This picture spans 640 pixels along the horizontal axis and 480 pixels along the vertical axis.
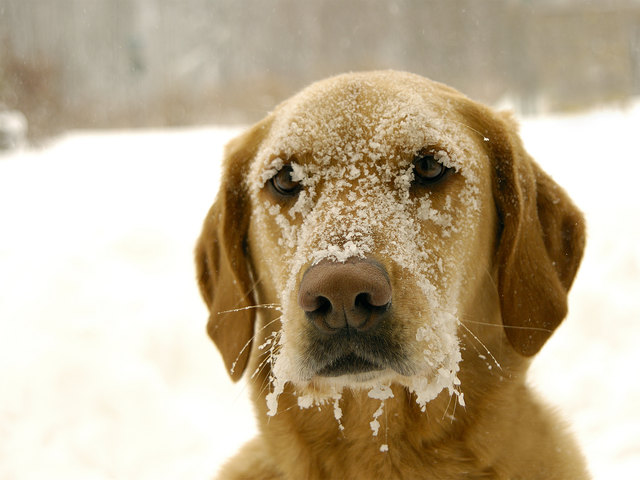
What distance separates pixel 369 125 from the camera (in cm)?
236

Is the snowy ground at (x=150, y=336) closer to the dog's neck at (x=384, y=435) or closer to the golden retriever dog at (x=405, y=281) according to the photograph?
the golden retriever dog at (x=405, y=281)

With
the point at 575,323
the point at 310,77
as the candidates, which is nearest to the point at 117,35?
the point at 310,77

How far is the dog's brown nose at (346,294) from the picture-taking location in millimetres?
1716

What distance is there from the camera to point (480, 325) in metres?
2.53

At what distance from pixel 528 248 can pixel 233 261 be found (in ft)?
4.33

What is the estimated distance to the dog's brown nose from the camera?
1716mm

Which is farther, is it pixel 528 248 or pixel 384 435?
pixel 528 248

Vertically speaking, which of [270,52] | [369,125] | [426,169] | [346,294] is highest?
[270,52]

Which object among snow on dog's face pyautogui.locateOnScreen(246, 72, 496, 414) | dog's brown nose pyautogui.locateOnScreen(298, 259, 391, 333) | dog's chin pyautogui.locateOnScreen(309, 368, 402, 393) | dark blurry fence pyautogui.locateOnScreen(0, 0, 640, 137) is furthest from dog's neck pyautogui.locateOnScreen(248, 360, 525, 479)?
dark blurry fence pyautogui.locateOnScreen(0, 0, 640, 137)

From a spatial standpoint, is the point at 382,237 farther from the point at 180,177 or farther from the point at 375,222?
the point at 180,177

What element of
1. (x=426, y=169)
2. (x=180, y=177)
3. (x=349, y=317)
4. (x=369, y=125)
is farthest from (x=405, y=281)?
(x=180, y=177)

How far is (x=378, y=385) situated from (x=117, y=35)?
841 centimetres

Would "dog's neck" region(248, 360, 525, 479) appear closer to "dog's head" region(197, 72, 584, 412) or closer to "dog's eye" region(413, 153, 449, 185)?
"dog's head" region(197, 72, 584, 412)

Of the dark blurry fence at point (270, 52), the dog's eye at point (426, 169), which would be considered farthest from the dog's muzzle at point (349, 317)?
the dark blurry fence at point (270, 52)
